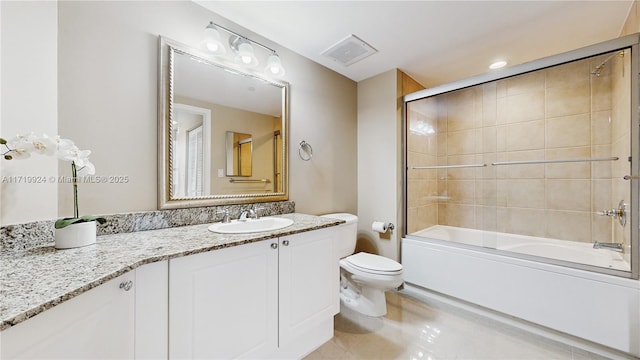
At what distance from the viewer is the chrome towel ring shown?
2.20 m

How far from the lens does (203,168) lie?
1610mm

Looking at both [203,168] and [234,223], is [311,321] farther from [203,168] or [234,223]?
[203,168]

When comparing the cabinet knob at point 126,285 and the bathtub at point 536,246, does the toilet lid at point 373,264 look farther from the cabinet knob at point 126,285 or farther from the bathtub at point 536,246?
the cabinet knob at point 126,285

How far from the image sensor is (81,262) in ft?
2.83

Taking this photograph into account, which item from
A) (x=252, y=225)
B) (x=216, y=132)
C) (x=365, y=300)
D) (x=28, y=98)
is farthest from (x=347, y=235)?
(x=28, y=98)

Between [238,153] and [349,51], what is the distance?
4.31 ft

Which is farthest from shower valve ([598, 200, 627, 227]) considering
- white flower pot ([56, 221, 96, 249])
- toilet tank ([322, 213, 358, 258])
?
white flower pot ([56, 221, 96, 249])

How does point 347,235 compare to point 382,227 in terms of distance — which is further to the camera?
point 382,227

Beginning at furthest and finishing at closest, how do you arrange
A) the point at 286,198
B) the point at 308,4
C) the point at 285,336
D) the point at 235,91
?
the point at 286,198 < the point at 235,91 < the point at 308,4 < the point at 285,336

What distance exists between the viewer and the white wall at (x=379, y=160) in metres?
2.49

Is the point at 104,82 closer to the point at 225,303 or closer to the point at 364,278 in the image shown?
the point at 225,303

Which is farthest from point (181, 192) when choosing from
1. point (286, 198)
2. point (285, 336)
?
point (285, 336)

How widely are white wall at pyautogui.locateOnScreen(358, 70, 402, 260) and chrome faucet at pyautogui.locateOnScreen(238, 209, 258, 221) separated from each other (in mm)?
1388

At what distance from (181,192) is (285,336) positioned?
1.07m
